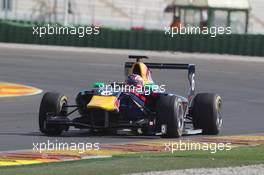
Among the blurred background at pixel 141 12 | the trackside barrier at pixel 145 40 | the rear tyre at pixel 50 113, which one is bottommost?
the rear tyre at pixel 50 113

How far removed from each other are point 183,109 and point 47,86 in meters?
10.5

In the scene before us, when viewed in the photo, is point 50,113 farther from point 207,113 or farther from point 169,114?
point 207,113

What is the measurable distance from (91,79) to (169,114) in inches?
553

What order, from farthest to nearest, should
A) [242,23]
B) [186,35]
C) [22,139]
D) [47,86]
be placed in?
[242,23] → [186,35] → [47,86] → [22,139]

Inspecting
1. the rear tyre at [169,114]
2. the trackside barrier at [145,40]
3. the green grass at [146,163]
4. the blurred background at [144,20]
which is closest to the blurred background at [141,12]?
the blurred background at [144,20]

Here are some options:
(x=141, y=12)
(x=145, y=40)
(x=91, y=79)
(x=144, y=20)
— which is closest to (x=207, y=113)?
(x=91, y=79)

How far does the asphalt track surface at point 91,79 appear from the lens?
51.0 feet

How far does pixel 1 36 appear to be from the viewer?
44156 mm

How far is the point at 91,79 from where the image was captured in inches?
1112

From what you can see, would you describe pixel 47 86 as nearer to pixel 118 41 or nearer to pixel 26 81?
pixel 26 81

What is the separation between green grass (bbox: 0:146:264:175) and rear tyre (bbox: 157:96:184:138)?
1753 mm

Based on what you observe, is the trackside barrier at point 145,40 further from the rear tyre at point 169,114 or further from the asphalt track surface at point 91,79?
the rear tyre at point 169,114

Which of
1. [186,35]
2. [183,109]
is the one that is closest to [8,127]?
[183,109]

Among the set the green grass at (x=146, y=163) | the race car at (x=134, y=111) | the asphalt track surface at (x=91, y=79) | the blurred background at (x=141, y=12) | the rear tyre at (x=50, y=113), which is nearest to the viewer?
the green grass at (x=146, y=163)
